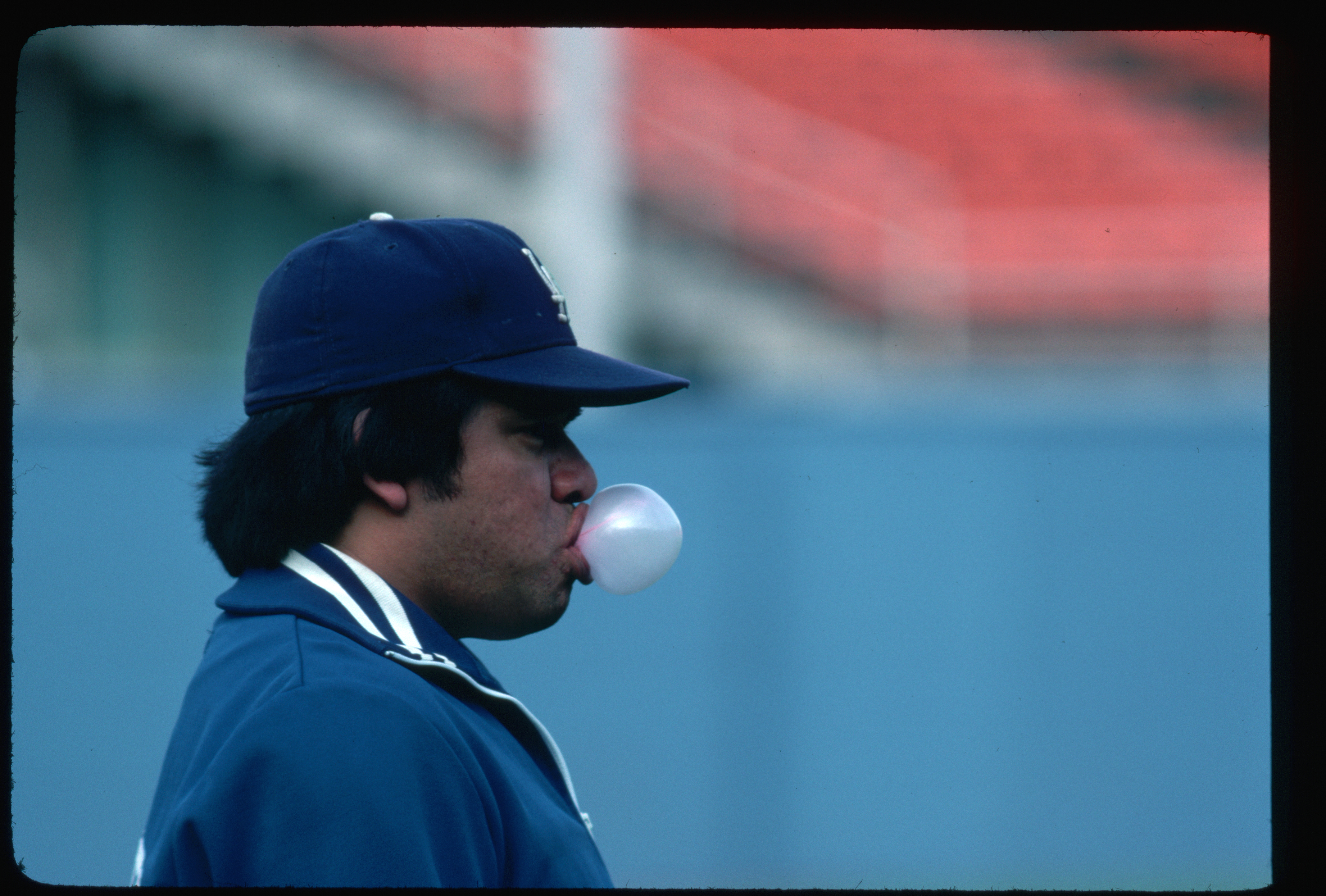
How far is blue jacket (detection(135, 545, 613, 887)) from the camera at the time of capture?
1.11m

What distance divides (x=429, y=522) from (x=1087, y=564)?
427cm

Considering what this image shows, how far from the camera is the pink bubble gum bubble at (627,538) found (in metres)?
1.60

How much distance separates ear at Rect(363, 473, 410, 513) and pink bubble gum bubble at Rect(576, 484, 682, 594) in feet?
0.86

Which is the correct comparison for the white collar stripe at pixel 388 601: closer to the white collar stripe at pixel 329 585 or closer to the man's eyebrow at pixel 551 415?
the white collar stripe at pixel 329 585

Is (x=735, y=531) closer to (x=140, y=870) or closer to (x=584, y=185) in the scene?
(x=584, y=185)

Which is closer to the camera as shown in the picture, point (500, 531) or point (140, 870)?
point (140, 870)

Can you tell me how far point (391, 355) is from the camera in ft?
4.57

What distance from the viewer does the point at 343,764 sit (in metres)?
1.12

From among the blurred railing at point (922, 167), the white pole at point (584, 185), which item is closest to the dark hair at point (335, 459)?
the white pole at point (584, 185)

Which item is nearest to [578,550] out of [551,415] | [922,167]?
[551,415]

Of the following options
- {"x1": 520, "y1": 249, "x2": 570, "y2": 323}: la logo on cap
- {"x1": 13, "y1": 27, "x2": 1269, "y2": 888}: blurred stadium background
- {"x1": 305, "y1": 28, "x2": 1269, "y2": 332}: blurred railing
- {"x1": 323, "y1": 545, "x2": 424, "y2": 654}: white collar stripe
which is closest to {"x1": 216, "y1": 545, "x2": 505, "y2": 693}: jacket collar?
{"x1": 323, "y1": 545, "x2": 424, "y2": 654}: white collar stripe

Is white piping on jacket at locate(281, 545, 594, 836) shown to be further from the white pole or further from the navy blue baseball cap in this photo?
the white pole

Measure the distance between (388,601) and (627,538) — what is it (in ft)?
1.15

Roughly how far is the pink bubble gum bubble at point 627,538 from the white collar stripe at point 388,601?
10.8 inches
